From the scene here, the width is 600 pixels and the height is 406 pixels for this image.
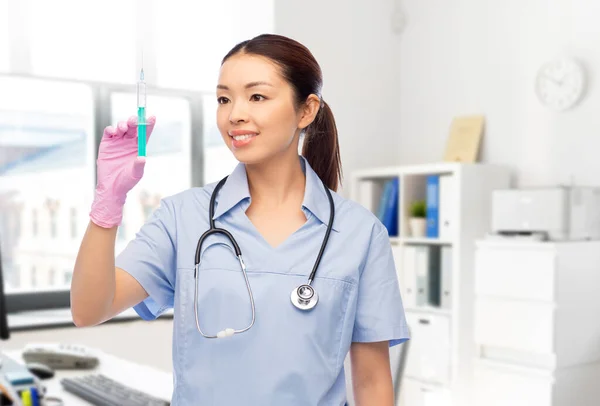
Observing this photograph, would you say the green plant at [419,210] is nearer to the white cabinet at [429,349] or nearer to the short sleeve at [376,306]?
the white cabinet at [429,349]

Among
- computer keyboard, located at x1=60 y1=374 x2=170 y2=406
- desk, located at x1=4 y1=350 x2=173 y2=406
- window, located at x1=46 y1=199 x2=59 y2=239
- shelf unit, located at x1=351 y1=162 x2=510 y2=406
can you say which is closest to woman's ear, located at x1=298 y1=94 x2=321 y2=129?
computer keyboard, located at x1=60 y1=374 x2=170 y2=406

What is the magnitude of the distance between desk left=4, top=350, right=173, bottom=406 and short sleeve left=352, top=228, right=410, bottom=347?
2.84 feet

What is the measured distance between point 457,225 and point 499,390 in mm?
828

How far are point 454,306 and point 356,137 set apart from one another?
1282mm

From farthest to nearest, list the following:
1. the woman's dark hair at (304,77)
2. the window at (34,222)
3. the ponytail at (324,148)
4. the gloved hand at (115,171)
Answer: the window at (34,222) < the ponytail at (324,148) < the woman's dark hair at (304,77) < the gloved hand at (115,171)

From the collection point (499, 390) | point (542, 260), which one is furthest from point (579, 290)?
point (499, 390)

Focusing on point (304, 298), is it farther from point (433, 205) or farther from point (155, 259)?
point (433, 205)

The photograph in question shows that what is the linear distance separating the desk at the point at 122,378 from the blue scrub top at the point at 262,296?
0.84 meters

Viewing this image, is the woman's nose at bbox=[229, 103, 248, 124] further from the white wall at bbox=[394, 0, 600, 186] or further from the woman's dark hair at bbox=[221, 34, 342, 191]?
the white wall at bbox=[394, 0, 600, 186]

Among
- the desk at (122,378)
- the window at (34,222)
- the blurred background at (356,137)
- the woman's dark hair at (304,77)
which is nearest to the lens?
the woman's dark hair at (304,77)

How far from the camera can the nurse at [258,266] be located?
939 millimetres

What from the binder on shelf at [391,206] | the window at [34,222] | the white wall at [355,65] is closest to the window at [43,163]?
the window at [34,222]

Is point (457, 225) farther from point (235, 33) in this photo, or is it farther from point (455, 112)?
point (235, 33)

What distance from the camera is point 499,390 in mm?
3328
